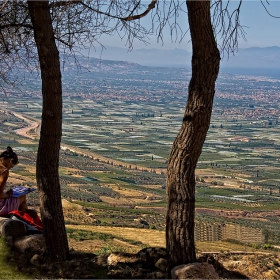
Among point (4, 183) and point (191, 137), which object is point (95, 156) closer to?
point (4, 183)

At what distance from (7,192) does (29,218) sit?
0.45m

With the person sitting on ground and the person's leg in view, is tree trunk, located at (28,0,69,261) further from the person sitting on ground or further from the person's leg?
the person's leg

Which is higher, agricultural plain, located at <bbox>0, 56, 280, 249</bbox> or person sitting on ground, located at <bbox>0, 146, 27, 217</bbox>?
person sitting on ground, located at <bbox>0, 146, 27, 217</bbox>

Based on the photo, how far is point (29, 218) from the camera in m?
6.28

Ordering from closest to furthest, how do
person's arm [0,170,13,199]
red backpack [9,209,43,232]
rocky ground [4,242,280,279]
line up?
rocky ground [4,242,280,279]
person's arm [0,170,13,199]
red backpack [9,209,43,232]

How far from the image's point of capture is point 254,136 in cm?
9200

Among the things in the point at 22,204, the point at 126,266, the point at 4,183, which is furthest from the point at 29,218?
the point at 126,266

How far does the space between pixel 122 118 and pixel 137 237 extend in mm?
96033

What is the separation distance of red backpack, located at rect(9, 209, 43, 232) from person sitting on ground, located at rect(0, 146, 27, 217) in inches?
4.1

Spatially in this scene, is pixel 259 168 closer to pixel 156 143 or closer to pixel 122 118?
pixel 156 143

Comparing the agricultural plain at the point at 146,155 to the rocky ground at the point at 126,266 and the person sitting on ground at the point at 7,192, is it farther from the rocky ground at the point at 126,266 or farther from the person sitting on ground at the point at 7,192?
the rocky ground at the point at 126,266

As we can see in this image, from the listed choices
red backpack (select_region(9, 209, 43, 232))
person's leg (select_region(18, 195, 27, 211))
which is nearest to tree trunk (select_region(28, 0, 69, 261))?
red backpack (select_region(9, 209, 43, 232))

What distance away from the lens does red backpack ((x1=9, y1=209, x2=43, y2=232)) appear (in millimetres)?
6165

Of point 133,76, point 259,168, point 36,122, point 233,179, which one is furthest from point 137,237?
point 133,76
